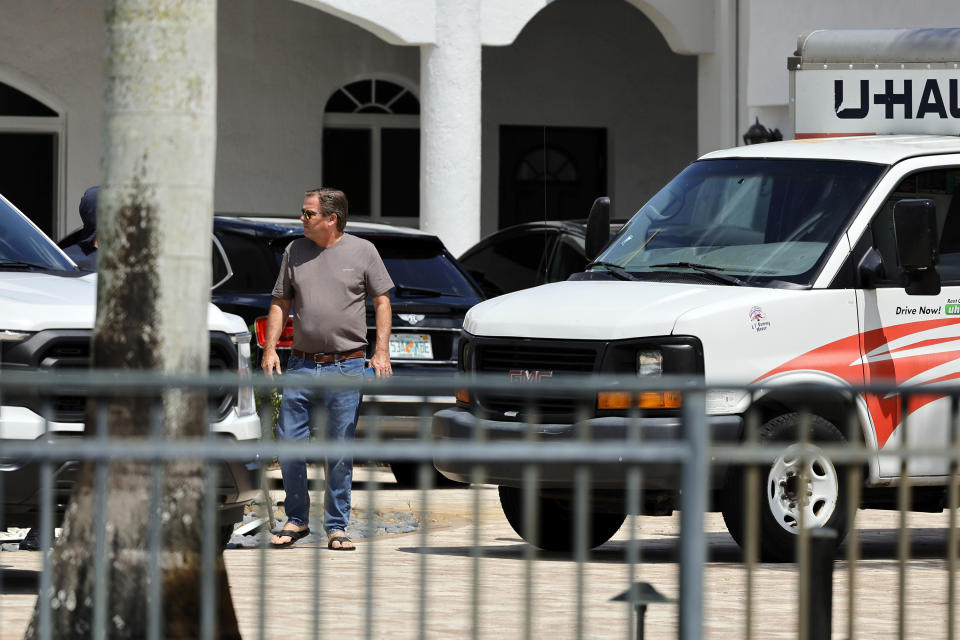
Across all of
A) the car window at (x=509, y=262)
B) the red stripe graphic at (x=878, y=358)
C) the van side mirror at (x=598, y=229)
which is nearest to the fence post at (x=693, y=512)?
the red stripe graphic at (x=878, y=358)

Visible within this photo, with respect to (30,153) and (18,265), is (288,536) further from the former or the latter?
(30,153)

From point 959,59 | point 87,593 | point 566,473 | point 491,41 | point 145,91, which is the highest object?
point 491,41

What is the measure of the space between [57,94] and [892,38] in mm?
12667

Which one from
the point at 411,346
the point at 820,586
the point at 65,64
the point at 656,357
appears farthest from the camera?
the point at 65,64

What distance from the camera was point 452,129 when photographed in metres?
18.9

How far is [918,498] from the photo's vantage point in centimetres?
606

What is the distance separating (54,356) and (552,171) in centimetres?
1660

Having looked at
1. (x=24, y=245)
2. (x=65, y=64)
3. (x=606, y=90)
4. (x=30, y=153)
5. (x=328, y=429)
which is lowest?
(x=328, y=429)

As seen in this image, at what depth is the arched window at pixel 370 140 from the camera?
2277 cm

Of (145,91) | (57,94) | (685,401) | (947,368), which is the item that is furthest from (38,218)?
(685,401)

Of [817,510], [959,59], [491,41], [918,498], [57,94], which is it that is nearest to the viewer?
[918,498]

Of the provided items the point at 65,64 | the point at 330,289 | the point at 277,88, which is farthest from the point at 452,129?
the point at 330,289

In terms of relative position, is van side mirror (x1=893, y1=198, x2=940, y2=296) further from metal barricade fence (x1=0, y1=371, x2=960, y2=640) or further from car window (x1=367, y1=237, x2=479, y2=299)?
car window (x1=367, y1=237, x2=479, y2=299)

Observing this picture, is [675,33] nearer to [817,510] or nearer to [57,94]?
[57,94]
